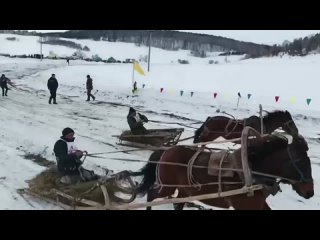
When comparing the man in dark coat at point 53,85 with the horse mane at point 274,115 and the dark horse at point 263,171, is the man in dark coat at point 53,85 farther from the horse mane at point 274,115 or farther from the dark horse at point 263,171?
the dark horse at point 263,171

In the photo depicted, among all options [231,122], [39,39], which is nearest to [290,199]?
[231,122]

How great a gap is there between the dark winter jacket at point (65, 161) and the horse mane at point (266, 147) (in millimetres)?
2432

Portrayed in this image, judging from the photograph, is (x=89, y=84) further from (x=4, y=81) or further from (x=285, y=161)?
(x=285, y=161)

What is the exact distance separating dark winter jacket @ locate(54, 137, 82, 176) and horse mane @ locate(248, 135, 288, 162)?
2.43 m

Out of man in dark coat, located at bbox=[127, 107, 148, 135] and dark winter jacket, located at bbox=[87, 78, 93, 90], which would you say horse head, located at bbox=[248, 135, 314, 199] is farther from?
dark winter jacket, located at bbox=[87, 78, 93, 90]

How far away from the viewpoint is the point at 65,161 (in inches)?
210

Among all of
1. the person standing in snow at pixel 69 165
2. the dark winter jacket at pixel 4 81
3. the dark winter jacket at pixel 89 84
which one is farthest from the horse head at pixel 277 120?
the dark winter jacket at pixel 4 81

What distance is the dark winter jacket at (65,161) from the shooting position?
5359mm

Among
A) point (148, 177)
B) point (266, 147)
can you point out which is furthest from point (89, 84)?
point (266, 147)

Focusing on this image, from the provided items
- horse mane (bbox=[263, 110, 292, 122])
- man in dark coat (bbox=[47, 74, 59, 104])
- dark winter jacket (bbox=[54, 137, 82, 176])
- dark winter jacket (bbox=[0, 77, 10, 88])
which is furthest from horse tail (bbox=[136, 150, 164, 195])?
dark winter jacket (bbox=[0, 77, 10, 88])

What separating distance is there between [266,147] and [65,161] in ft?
8.84

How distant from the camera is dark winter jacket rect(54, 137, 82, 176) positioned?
17.6ft
